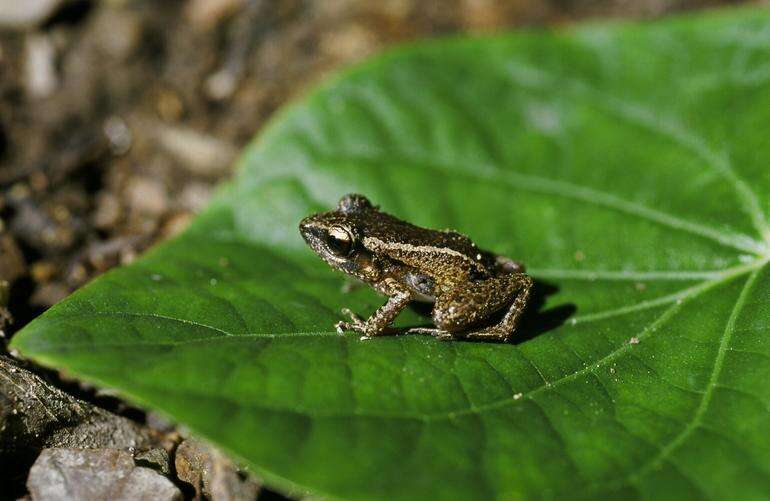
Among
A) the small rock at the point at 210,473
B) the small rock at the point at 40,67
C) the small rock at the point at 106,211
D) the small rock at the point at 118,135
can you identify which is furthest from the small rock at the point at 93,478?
the small rock at the point at 40,67

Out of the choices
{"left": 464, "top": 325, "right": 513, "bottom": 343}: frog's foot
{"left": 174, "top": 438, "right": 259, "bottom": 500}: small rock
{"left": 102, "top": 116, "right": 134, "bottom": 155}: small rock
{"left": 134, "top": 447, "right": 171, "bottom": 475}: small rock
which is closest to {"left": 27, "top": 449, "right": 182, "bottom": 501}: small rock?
{"left": 134, "top": 447, "right": 171, "bottom": 475}: small rock

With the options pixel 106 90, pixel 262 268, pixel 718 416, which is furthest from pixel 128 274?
pixel 106 90

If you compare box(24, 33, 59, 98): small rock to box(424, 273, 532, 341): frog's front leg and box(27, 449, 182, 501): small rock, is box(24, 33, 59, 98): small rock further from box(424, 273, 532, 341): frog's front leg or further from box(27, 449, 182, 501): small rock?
box(424, 273, 532, 341): frog's front leg

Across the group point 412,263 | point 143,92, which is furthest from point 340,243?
point 143,92

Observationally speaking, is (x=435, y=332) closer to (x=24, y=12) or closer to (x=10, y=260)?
(x=10, y=260)

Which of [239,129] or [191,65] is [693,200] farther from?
[191,65]

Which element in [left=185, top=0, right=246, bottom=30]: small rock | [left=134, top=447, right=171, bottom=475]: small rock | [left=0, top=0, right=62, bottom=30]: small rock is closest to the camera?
[left=134, top=447, right=171, bottom=475]: small rock
